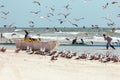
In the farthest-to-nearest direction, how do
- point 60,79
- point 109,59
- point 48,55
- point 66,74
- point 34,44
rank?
point 34,44 < point 48,55 < point 109,59 < point 66,74 < point 60,79

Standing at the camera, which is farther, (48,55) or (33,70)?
(48,55)

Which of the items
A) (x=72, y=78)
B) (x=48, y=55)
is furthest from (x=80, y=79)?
(x=48, y=55)

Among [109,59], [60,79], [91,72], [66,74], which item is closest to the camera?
[60,79]

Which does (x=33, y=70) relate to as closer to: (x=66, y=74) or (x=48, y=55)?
(x=66, y=74)

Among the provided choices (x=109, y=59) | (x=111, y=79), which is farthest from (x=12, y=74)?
(x=109, y=59)

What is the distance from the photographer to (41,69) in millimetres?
16484

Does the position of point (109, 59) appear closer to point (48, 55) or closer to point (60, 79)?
point (48, 55)

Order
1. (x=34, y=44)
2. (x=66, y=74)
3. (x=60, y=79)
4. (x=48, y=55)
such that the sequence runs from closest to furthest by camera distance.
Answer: (x=60, y=79) < (x=66, y=74) < (x=48, y=55) < (x=34, y=44)

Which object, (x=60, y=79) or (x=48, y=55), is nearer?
(x=60, y=79)

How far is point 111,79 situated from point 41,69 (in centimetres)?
281

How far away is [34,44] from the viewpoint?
30594 millimetres

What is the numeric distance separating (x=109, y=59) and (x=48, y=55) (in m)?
3.93

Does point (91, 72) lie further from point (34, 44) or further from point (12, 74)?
point (34, 44)

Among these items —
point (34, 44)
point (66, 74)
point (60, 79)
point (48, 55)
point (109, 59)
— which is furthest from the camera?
point (34, 44)
